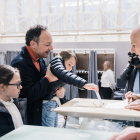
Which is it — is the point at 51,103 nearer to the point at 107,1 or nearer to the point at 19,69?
the point at 19,69

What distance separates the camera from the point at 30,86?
1.67 meters

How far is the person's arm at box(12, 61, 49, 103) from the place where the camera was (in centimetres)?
164

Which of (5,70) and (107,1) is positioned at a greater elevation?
(107,1)

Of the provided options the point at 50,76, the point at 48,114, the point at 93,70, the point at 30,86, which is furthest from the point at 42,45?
the point at 93,70

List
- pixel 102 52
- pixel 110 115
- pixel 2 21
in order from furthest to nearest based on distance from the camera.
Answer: pixel 2 21
pixel 102 52
pixel 110 115

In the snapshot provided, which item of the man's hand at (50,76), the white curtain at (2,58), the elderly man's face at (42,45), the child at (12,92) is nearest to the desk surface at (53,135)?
the child at (12,92)

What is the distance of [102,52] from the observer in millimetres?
7250

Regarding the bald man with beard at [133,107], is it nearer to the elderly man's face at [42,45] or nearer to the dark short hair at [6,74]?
the elderly man's face at [42,45]

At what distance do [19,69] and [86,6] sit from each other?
877cm

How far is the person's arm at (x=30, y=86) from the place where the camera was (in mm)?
1639

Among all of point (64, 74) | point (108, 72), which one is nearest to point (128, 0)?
point (108, 72)

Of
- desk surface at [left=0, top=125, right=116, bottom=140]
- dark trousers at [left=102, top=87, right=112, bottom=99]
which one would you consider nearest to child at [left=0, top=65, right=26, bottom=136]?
desk surface at [left=0, top=125, right=116, bottom=140]

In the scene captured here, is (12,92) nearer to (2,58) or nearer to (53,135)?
(53,135)

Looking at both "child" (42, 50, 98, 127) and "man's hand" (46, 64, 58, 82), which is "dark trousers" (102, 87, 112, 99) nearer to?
"child" (42, 50, 98, 127)
